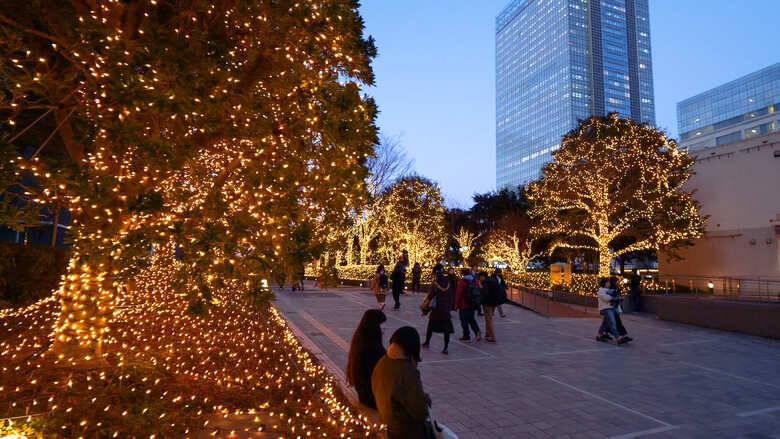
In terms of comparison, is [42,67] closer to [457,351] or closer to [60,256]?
[60,256]

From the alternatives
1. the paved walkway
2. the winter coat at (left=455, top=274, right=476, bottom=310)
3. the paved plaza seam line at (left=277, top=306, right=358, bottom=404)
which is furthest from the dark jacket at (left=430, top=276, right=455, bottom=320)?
the paved plaza seam line at (left=277, top=306, right=358, bottom=404)

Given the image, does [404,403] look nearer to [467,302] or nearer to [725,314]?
[467,302]

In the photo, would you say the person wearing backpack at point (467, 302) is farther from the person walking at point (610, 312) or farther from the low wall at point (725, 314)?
the low wall at point (725, 314)

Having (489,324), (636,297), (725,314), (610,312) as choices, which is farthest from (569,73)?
(489,324)

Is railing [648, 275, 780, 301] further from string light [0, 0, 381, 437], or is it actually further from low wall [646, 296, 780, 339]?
string light [0, 0, 381, 437]

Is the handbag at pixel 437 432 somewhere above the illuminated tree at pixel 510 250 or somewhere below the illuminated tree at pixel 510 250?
below

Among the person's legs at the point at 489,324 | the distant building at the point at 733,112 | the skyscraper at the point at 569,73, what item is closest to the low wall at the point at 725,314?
the person's legs at the point at 489,324

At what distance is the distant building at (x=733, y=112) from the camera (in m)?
88.4

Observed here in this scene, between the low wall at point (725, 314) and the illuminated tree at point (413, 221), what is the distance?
17.5m

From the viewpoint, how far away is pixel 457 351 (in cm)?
922

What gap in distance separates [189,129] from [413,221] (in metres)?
26.1

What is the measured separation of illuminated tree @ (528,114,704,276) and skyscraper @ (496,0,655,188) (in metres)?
123

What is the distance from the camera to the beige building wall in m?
20.5

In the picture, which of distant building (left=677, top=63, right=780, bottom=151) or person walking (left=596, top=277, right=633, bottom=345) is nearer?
person walking (left=596, top=277, right=633, bottom=345)
